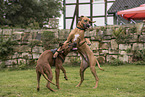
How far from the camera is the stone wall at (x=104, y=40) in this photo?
9977 millimetres

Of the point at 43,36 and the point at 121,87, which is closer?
the point at 121,87

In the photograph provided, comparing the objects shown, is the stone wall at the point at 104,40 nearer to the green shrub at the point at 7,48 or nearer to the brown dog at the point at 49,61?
the green shrub at the point at 7,48

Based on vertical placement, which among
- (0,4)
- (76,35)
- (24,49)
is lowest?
(24,49)

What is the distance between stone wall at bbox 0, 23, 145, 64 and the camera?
9977 millimetres

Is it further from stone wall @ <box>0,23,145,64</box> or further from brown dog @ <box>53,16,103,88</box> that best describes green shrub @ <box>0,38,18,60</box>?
brown dog @ <box>53,16,103,88</box>

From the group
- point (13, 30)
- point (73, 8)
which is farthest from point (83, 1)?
point (13, 30)

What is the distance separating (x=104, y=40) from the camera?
10.2 metres

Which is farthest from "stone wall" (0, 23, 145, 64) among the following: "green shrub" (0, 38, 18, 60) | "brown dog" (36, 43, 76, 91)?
"brown dog" (36, 43, 76, 91)

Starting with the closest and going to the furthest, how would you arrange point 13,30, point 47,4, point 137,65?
point 137,65, point 13,30, point 47,4

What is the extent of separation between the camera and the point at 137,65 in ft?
31.3

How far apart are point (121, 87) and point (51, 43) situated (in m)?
5.36

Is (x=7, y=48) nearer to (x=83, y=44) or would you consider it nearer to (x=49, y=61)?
(x=49, y=61)

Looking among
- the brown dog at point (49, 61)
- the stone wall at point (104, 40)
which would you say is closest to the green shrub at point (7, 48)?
the stone wall at point (104, 40)

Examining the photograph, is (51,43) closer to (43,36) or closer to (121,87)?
(43,36)
